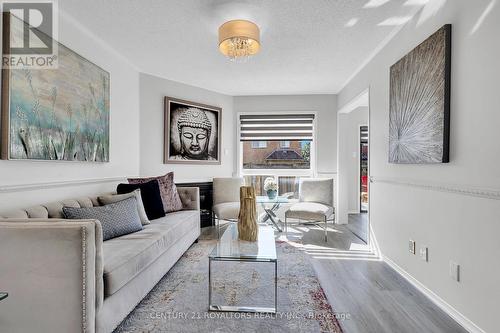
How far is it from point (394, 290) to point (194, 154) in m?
3.53

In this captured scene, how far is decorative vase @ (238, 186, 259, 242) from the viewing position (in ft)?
8.29

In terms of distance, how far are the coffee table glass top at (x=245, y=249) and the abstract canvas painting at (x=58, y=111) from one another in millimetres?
1652

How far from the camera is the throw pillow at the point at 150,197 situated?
9.98 ft

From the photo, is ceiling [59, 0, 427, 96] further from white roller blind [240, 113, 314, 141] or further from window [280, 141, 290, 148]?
window [280, 141, 290, 148]

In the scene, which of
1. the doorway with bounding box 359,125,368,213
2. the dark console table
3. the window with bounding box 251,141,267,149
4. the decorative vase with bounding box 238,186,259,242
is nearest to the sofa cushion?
the decorative vase with bounding box 238,186,259,242

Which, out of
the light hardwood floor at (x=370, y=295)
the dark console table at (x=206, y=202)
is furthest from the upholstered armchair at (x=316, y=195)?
the dark console table at (x=206, y=202)

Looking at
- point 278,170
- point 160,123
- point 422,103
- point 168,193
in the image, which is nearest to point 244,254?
point 168,193

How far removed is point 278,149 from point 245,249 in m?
3.36

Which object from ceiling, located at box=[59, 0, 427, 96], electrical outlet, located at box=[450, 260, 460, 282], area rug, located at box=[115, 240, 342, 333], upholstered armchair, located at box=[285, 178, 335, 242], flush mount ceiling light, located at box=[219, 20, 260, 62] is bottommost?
area rug, located at box=[115, 240, 342, 333]

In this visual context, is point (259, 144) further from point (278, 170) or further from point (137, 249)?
point (137, 249)

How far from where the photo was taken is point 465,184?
185 centimetres

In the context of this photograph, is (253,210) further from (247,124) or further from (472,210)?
(247,124)

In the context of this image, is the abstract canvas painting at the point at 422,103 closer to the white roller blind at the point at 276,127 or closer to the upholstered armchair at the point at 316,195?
the upholstered armchair at the point at 316,195

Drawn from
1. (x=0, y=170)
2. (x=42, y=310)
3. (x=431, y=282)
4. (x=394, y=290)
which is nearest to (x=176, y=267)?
(x=42, y=310)
